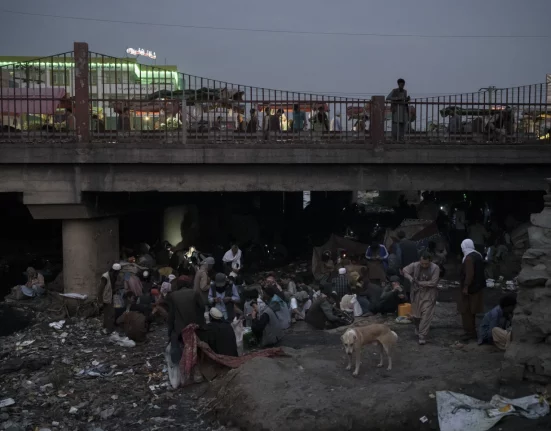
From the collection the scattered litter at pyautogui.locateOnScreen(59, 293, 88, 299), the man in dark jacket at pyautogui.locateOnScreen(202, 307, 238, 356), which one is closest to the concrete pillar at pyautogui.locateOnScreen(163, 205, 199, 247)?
the scattered litter at pyautogui.locateOnScreen(59, 293, 88, 299)

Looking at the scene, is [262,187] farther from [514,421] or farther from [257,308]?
[514,421]

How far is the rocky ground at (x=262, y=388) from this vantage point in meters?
7.14

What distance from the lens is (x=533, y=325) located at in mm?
7324

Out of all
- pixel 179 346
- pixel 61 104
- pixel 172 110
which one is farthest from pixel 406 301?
pixel 61 104

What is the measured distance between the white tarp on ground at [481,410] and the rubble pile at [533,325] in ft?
1.32

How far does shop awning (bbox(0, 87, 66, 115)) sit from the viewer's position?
1315 cm

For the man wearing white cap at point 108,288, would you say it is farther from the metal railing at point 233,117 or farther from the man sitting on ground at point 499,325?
the man sitting on ground at point 499,325

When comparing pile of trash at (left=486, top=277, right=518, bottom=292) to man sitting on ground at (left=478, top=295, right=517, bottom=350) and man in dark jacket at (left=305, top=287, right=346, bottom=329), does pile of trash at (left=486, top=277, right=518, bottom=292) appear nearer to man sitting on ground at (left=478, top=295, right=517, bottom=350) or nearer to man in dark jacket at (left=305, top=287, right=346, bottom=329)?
man in dark jacket at (left=305, top=287, right=346, bottom=329)

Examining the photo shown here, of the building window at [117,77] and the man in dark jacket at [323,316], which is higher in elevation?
the building window at [117,77]

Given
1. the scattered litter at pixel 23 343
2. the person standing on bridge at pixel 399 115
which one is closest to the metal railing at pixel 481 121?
the person standing on bridge at pixel 399 115

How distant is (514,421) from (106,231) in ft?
33.8

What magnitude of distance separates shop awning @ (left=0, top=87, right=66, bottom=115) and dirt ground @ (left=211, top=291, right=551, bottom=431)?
743cm

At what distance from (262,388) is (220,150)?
666cm

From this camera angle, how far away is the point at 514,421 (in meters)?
6.59
